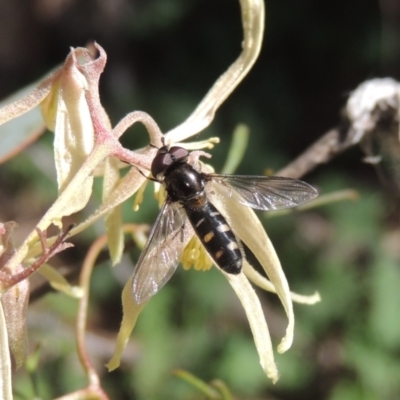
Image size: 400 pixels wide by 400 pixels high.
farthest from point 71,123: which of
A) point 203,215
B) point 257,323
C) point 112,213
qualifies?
point 257,323

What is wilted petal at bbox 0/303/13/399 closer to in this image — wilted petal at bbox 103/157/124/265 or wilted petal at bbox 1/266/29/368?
wilted petal at bbox 1/266/29/368

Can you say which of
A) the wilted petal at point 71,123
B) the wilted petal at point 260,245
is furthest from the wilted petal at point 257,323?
the wilted petal at point 71,123

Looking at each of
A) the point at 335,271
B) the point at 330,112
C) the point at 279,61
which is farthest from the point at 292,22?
the point at 335,271

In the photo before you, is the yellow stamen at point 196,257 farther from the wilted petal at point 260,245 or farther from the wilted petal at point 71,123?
the wilted petal at point 71,123

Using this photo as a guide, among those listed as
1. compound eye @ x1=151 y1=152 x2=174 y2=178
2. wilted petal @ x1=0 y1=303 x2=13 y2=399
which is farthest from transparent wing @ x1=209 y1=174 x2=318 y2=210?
wilted petal @ x1=0 y1=303 x2=13 y2=399

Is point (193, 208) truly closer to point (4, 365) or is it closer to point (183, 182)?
point (183, 182)

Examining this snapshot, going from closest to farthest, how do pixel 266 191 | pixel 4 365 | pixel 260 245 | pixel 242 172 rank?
pixel 4 365 → pixel 260 245 → pixel 266 191 → pixel 242 172
